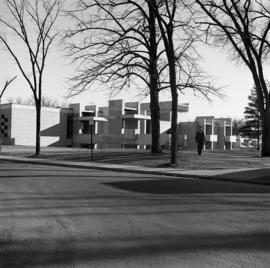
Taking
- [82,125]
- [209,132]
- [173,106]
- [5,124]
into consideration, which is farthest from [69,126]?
[173,106]

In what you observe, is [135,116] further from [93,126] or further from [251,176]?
[251,176]

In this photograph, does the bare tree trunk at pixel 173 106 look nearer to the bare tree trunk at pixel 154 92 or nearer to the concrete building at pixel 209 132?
the bare tree trunk at pixel 154 92

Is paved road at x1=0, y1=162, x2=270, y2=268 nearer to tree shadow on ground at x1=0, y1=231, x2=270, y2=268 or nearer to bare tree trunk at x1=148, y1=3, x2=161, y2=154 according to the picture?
tree shadow on ground at x1=0, y1=231, x2=270, y2=268

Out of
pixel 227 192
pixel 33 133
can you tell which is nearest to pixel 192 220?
pixel 227 192

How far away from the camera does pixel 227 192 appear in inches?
486

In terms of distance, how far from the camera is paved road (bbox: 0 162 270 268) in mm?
5742

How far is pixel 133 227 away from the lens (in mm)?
7574

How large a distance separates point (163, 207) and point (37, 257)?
13.8ft

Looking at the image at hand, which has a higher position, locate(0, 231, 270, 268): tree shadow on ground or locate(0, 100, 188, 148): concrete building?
locate(0, 100, 188, 148): concrete building

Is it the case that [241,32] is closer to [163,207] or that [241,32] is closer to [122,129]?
[163,207]

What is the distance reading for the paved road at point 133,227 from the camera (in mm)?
5742

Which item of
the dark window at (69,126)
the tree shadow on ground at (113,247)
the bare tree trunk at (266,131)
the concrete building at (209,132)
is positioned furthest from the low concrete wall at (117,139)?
the tree shadow on ground at (113,247)

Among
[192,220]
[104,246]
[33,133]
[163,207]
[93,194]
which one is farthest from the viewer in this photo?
[33,133]

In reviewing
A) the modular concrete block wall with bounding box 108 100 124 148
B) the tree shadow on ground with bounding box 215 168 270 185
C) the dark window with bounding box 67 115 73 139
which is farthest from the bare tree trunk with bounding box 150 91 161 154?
the dark window with bounding box 67 115 73 139
